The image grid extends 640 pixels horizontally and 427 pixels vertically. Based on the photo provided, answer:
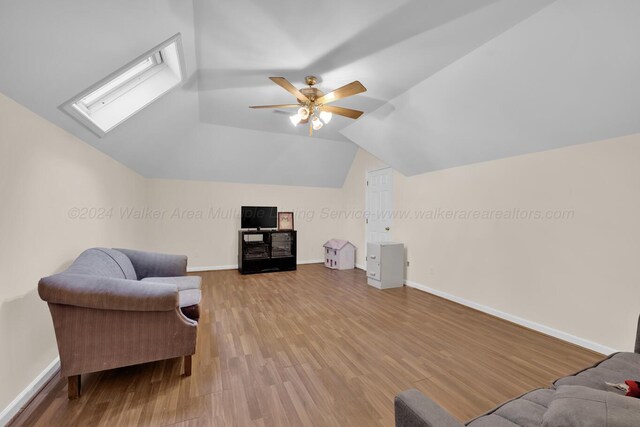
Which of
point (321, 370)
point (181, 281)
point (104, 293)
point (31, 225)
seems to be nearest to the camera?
point (104, 293)

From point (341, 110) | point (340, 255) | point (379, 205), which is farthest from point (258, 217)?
point (341, 110)

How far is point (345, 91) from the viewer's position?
8.27ft

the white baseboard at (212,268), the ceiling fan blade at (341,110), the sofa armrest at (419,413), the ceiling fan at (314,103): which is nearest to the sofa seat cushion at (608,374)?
the sofa armrest at (419,413)

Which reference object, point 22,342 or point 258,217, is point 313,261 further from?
point 22,342

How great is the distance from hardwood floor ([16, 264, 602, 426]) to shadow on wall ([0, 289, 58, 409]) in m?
0.19

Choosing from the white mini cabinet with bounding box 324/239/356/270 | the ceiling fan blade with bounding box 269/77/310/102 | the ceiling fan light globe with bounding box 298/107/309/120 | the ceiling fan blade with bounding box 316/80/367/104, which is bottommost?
the white mini cabinet with bounding box 324/239/356/270

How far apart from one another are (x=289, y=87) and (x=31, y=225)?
2254 millimetres

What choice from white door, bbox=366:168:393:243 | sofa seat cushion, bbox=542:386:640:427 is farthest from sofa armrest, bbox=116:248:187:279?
white door, bbox=366:168:393:243

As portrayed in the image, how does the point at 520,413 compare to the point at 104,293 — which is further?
the point at 104,293

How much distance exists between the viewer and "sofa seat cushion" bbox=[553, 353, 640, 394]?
1.21 metres

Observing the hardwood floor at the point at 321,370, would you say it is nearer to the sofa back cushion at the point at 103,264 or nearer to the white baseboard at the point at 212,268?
the sofa back cushion at the point at 103,264

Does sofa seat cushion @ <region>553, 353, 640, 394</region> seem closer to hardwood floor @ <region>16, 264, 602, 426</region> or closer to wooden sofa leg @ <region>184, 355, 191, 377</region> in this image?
hardwood floor @ <region>16, 264, 602, 426</region>

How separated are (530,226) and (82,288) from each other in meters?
4.16

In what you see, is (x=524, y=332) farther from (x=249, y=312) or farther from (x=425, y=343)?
(x=249, y=312)
